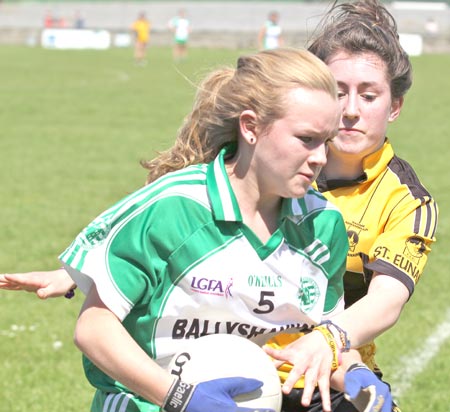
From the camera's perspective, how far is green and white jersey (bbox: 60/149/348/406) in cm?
302

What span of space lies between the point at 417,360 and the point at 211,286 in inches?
136

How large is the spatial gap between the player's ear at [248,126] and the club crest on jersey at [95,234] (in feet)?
1.66

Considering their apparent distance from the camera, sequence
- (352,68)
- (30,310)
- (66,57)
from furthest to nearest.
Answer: (66,57) → (30,310) → (352,68)

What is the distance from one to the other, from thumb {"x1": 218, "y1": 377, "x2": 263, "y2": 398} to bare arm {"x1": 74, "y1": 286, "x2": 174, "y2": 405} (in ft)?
0.51

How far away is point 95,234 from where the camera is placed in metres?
3.08

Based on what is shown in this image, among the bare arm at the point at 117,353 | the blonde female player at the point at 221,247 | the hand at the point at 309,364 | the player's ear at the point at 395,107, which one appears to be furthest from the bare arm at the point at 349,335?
the player's ear at the point at 395,107

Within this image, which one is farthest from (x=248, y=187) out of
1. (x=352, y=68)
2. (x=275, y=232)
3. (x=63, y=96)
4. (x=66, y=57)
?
(x=66, y=57)

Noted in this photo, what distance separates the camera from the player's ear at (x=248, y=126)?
3.12 metres

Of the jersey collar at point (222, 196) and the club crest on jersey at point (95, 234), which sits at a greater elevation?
the jersey collar at point (222, 196)

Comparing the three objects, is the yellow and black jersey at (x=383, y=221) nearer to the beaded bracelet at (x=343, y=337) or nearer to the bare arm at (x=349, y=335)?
the bare arm at (x=349, y=335)

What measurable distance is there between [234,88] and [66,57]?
118 ft

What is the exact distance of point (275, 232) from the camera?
10.6 ft

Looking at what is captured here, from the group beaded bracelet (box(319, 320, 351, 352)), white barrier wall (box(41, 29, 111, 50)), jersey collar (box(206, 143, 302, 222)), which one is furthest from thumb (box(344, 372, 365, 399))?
white barrier wall (box(41, 29, 111, 50))

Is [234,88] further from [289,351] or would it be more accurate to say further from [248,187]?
[289,351]
